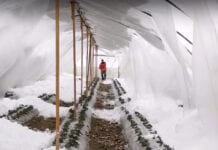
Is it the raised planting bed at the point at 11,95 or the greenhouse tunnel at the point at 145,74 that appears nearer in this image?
the greenhouse tunnel at the point at 145,74

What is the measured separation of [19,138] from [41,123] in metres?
2.02

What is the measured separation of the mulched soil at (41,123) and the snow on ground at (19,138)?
88 centimetres

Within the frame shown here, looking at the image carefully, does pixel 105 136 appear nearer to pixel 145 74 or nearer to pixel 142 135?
pixel 142 135

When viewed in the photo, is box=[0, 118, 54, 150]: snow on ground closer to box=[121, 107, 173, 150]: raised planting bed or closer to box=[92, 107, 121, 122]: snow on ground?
box=[121, 107, 173, 150]: raised planting bed

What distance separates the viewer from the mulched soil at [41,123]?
21.5ft

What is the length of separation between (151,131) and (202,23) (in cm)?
248

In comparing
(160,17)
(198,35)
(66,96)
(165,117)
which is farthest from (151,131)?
(66,96)

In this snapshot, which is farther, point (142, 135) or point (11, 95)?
point (11, 95)

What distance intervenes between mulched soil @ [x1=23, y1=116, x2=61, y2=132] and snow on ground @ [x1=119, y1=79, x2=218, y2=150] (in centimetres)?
167

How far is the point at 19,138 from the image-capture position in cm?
501

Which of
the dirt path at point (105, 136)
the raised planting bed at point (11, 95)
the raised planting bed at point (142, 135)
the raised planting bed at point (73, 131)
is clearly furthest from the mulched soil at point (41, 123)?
the raised planting bed at point (11, 95)

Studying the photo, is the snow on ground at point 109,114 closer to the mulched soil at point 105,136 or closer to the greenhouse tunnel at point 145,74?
the greenhouse tunnel at point 145,74

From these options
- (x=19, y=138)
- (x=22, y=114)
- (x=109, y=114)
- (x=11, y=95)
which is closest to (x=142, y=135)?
(x=19, y=138)

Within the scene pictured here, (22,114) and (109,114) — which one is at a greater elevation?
(22,114)
